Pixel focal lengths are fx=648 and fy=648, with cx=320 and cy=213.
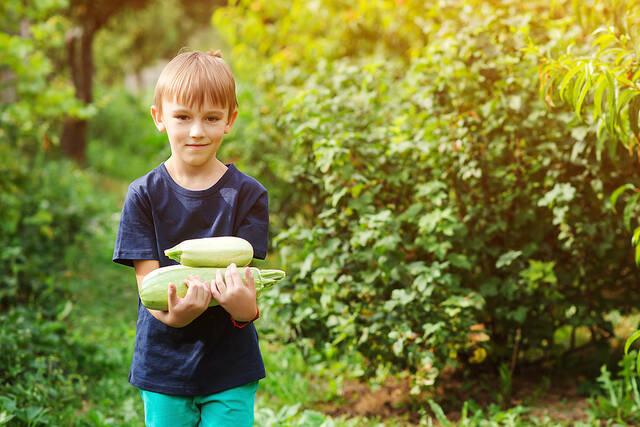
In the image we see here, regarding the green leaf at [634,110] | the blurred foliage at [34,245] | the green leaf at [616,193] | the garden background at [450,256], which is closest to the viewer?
the green leaf at [634,110]

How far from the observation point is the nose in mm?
1714

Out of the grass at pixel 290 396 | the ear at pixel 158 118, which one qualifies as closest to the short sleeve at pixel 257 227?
the ear at pixel 158 118

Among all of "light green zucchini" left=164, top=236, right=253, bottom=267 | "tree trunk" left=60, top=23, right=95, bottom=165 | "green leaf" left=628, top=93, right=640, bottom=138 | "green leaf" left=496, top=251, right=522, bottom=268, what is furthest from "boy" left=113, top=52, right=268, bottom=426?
"tree trunk" left=60, top=23, right=95, bottom=165

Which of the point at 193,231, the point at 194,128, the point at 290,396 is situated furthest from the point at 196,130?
the point at 290,396

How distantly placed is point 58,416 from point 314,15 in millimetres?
4782

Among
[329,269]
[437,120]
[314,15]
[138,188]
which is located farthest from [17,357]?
[314,15]

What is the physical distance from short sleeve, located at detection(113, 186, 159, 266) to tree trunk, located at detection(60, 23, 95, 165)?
953cm

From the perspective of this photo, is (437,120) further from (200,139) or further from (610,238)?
(200,139)

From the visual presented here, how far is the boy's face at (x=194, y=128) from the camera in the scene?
5.67ft

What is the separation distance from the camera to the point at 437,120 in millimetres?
3311

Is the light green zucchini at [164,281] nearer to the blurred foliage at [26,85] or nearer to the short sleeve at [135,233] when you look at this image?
the short sleeve at [135,233]

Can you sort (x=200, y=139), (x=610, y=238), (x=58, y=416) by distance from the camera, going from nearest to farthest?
(x=200, y=139) < (x=58, y=416) < (x=610, y=238)

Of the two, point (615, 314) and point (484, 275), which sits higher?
point (484, 275)

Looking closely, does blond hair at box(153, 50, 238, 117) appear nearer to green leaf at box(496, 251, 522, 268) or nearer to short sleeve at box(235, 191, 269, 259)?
short sleeve at box(235, 191, 269, 259)
